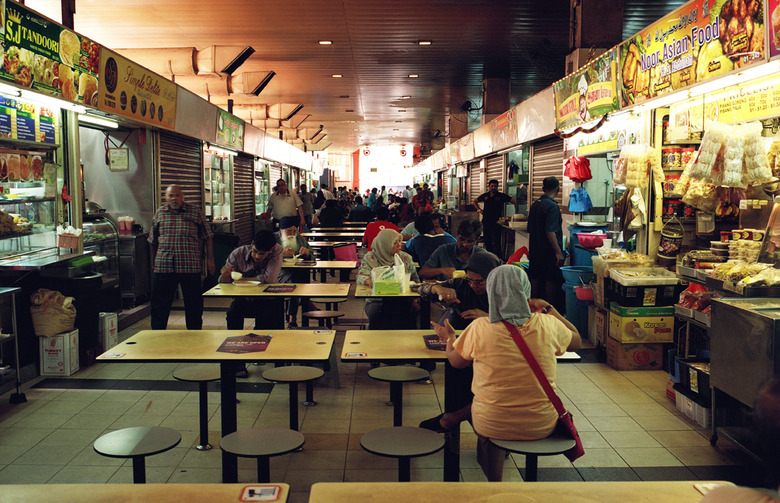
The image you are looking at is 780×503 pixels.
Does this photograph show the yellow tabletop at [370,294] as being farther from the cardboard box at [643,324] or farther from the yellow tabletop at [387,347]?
the cardboard box at [643,324]

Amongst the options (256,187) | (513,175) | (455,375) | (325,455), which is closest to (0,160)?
(325,455)

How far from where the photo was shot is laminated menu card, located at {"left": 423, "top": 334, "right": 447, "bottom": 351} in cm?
364

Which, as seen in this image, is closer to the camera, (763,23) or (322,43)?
(763,23)

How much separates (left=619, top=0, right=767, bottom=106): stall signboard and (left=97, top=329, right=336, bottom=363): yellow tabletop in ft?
10.6

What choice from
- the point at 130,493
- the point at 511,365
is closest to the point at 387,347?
the point at 511,365

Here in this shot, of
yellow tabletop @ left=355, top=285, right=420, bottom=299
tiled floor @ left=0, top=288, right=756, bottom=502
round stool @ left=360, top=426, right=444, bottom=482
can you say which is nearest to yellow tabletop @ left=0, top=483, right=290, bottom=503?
round stool @ left=360, top=426, right=444, bottom=482

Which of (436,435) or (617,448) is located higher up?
(436,435)

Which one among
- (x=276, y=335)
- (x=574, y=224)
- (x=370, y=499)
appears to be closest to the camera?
(x=370, y=499)

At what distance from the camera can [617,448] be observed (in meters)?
4.25

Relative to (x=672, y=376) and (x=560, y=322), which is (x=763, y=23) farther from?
(x=672, y=376)

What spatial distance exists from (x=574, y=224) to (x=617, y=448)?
427 centimetres

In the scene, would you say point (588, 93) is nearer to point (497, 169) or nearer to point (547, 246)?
point (547, 246)

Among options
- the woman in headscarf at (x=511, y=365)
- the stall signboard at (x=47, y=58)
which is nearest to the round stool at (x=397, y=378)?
the woman in headscarf at (x=511, y=365)

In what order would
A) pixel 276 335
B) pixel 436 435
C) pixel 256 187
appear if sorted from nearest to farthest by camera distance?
pixel 436 435
pixel 276 335
pixel 256 187
